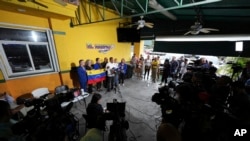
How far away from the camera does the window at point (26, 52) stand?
12.7ft

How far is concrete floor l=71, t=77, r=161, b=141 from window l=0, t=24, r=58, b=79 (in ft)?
6.55

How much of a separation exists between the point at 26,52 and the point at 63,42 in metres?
1.33

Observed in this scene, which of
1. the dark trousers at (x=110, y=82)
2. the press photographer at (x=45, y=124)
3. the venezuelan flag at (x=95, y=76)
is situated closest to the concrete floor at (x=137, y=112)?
the dark trousers at (x=110, y=82)

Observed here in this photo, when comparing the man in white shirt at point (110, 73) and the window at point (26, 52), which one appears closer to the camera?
the window at point (26, 52)

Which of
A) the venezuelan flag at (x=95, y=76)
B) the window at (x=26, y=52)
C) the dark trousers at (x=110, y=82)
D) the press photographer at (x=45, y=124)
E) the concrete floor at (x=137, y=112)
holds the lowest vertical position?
the concrete floor at (x=137, y=112)

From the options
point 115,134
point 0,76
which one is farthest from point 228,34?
point 0,76

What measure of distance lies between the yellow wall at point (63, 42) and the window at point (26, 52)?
225mm

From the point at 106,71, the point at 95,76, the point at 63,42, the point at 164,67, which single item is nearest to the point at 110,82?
the point at 106,71

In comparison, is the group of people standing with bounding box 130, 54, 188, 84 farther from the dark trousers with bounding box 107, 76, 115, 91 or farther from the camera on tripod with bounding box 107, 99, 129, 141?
the camera on tripod with bounding box 107, 99, 129, 141

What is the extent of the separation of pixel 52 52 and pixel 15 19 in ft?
4.78

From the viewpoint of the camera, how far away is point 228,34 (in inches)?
229

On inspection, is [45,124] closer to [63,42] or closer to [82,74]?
[82,74]

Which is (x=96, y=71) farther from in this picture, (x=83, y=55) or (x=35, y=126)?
(x=35, y=126)

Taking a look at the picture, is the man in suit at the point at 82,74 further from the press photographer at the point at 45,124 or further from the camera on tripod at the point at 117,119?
the camera on tripod at the point at 117,119
